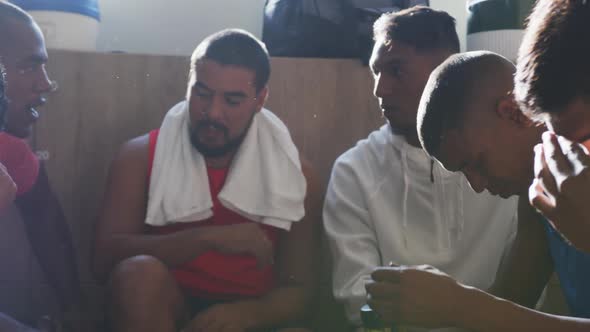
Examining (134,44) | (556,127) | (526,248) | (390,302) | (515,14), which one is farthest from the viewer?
(134,44)

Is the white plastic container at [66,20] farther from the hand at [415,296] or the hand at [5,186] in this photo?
the hand at [415,296]

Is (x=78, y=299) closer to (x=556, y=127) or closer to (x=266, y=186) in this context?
(x=266, y=186)

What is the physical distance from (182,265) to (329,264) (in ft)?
1.37

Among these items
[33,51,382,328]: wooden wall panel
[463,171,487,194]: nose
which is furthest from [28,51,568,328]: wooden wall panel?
[463,171,487,194]: nose

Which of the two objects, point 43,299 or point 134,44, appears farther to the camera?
point 134,44

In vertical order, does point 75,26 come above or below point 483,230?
above

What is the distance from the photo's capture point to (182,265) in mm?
1756

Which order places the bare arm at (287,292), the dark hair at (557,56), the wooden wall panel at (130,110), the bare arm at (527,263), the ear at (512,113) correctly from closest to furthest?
the dark hair at (557,56) → the ear at (512,113) → the bare arm at (527,263) → the bare arm at (287,292) → the wooden wall panel at (130,110)

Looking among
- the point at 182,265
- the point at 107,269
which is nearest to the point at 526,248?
the point at 182,265

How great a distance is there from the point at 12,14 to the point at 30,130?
31cm

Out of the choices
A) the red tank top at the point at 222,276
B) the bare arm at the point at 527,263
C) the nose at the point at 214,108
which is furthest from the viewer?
the nose at the point at 214,108

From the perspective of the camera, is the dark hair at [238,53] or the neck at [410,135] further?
the dark hair at [238,53]

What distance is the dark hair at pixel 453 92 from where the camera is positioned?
4.06 feet

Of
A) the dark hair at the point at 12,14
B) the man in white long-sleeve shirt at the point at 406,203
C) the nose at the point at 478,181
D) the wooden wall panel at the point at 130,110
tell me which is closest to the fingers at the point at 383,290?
the nose at the point at 478,181
